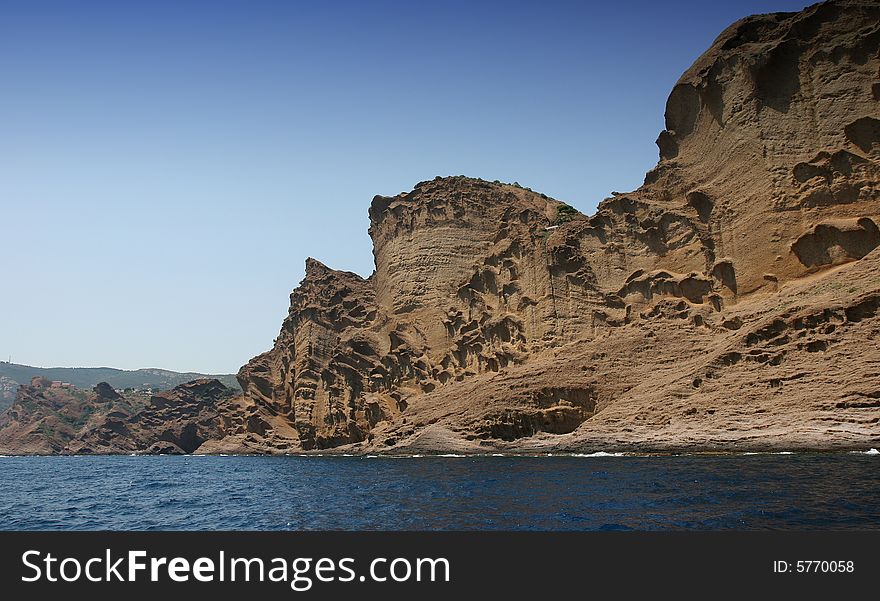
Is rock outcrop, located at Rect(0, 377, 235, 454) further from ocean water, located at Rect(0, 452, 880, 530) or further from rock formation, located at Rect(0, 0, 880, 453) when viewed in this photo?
ocean water, located at Rect(0, 452, 880, 530)

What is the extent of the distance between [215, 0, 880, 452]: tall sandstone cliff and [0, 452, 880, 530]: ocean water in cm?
921

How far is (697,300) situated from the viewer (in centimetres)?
6031

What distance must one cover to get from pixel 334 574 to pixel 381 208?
282 ft

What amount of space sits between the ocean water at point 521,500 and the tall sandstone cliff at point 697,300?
9.21 metres

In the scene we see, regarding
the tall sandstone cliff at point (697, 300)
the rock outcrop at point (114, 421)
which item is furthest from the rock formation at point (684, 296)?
the rock outcrop at point (114, 421)

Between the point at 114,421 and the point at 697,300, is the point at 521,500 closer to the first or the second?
the point at 697,300

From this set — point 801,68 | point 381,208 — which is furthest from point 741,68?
point 381,208

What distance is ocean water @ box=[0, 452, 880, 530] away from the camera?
18.5 metres

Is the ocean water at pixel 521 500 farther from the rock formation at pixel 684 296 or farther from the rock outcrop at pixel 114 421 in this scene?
the rock outcrop at pixel 114 421

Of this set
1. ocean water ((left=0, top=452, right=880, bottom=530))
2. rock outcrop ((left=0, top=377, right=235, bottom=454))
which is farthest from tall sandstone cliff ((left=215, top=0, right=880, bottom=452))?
rock outcrop ((left=0, top=377, right=235, bottom=454))

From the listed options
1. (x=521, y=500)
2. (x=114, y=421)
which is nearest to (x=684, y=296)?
(x=521, y=500)

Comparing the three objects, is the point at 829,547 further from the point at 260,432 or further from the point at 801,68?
the point at 260,432

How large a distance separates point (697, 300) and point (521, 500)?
1613 inches

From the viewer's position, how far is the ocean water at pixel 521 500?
18547mm
